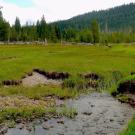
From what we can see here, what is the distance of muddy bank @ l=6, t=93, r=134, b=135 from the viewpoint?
3081 cm

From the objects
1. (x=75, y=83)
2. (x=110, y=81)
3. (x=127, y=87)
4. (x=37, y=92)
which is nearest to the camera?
(x=127, y=87)

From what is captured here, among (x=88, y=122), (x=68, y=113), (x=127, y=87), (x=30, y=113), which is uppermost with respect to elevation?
(x=127, y=87)

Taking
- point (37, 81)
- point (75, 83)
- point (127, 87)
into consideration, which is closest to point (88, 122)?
point (127, 87)

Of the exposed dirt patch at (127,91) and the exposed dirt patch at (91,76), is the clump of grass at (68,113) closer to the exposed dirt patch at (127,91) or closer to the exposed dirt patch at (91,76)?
the exposed dirt patch at (127,91)

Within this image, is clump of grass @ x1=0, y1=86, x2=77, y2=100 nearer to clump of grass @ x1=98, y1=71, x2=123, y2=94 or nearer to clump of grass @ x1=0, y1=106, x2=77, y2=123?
clump of grass @ x1=98, y1=71, x2=123, y2=94

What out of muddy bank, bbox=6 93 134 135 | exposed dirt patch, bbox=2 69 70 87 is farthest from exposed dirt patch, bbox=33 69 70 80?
muddy bank, bbox=6 93 134 135

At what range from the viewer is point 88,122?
111 feet

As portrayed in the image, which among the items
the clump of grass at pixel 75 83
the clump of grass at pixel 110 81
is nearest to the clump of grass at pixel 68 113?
the clump of grass at pixel 110 81

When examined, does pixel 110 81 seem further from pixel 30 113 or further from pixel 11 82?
pixel 30 113

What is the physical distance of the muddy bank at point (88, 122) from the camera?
101 feet

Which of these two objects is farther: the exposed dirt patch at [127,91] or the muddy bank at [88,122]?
the exposed dirt patch at [127,91]

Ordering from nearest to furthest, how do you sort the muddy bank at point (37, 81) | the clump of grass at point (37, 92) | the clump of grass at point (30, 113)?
the clump of grass at point (30, 113)
the clump of grass at point (37, 92)
the muddy bank at point (37, 81)

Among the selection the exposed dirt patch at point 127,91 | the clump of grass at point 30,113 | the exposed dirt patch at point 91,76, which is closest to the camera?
the clump of grass at point 30,113

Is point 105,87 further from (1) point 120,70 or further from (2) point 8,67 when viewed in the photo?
(2) point 8,67
